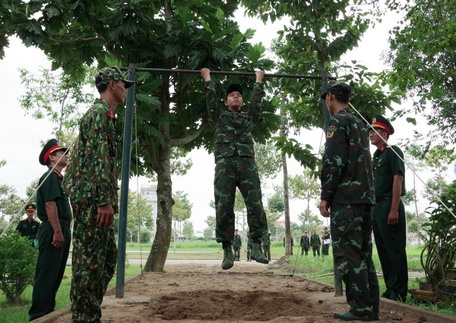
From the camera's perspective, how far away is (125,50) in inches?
314

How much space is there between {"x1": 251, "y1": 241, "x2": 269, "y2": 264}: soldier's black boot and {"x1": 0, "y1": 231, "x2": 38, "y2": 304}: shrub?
358cm

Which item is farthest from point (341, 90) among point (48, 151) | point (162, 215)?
point (162, 215)

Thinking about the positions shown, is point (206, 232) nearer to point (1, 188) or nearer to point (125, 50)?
point (1, 188)

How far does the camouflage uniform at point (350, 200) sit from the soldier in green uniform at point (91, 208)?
6.28 ft

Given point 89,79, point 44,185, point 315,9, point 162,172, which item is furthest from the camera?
point 89,79

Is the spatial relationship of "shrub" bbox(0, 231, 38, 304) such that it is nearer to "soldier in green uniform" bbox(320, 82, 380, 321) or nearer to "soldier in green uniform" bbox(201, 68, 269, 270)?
"soldier in green uniform" bbox(201, 68, 269, 270)

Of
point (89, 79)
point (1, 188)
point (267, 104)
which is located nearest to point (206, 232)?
point (1, 188)

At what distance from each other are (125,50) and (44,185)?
420 cm

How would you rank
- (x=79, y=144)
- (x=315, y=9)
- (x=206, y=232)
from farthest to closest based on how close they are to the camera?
(x=206, y=232) → (x=315, y=9) → (x=79, y=144)

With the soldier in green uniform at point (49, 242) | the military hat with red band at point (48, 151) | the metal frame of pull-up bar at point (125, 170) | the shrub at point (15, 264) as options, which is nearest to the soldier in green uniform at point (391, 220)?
the metal frame of pull-up bar at point (125, 170)

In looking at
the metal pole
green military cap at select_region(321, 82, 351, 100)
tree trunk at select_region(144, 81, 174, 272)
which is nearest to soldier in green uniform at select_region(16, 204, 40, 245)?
tree trunk at select_region(144, 81, 174, 272)

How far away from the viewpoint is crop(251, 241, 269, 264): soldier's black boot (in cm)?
454

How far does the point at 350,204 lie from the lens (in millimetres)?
3791

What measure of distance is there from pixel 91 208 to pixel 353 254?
2253 mm
